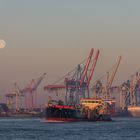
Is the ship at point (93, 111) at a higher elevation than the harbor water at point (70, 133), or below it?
higher

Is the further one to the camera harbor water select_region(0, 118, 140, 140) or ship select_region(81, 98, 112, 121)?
ship select_region(81, 98, 112, 121)

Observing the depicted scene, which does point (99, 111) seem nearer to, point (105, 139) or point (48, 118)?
point (48, 118)

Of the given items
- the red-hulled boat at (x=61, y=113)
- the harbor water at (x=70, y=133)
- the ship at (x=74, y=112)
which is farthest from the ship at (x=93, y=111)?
the harbor water at (x=70, y=133)

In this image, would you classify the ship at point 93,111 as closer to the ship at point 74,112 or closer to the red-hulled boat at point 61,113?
the ship at point 74,112

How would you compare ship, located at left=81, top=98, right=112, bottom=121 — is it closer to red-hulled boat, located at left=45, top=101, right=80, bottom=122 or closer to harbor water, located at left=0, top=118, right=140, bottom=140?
red-hulled boat, located at left=45, top=101, right=80, bottom=122

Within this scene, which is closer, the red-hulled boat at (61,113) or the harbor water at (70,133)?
the harbor water at (70,133)

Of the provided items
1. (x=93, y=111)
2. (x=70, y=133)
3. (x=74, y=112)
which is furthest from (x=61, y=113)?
(x=70, y=133)

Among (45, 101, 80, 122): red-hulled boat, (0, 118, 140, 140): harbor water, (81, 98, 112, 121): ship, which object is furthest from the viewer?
(81, 98, 112, 121): ship

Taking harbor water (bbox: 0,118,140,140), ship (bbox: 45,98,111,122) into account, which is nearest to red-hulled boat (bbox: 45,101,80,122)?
ship (bbox: 45,98,111,122)

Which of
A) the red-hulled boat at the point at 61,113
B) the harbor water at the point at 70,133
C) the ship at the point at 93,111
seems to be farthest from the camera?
the ship at the point at 93,111

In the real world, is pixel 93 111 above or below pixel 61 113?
above

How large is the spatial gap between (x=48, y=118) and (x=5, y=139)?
87327 mm

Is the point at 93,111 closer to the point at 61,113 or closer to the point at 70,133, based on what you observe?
the point at 61,113

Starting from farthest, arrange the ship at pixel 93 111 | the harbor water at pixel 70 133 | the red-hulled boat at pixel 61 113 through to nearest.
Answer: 1. the ship at pixel 93 111
2. the red-hulled boat at pixel 61 113
3. the harbor water at pixel 70 133
